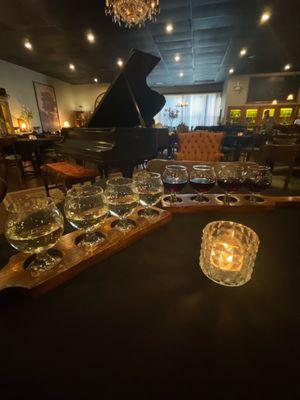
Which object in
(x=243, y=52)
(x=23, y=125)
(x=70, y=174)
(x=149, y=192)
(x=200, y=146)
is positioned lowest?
(x=70, y=174)

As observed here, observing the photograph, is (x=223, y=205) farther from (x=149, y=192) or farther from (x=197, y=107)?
(x=197, y=107)

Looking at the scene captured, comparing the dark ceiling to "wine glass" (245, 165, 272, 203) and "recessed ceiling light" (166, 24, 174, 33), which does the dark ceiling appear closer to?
"recessed ceiling light" (166, 24, 174, 33)

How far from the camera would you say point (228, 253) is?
475mm

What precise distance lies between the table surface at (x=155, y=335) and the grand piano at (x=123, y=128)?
77.3 inches

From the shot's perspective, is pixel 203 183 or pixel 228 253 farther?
pixel 203 183

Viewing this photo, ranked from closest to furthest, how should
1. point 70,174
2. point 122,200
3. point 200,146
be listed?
point 122,200 < point 70,174 < point 200,146

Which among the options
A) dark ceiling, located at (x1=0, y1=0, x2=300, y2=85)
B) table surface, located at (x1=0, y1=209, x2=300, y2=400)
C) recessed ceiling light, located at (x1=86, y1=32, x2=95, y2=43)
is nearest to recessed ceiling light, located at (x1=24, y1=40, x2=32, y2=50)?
dark ceiling, located at (x1=0, y1=0, x2=300, y2=85)

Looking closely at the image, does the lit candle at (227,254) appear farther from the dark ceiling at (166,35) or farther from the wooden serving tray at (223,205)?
the dark ceiling at (166,35)

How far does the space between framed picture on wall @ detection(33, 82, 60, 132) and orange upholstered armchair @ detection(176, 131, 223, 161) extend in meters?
7.00

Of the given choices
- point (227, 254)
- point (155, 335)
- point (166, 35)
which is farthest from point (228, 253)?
point (166, 35)

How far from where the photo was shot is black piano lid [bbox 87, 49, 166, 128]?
7.61 feet

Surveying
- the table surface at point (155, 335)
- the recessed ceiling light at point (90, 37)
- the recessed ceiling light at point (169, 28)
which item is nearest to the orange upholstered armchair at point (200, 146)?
the recessed ceiling light at point (169, 28)

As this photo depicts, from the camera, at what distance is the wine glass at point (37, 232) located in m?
0.45

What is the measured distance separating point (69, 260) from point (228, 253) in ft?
1.24
